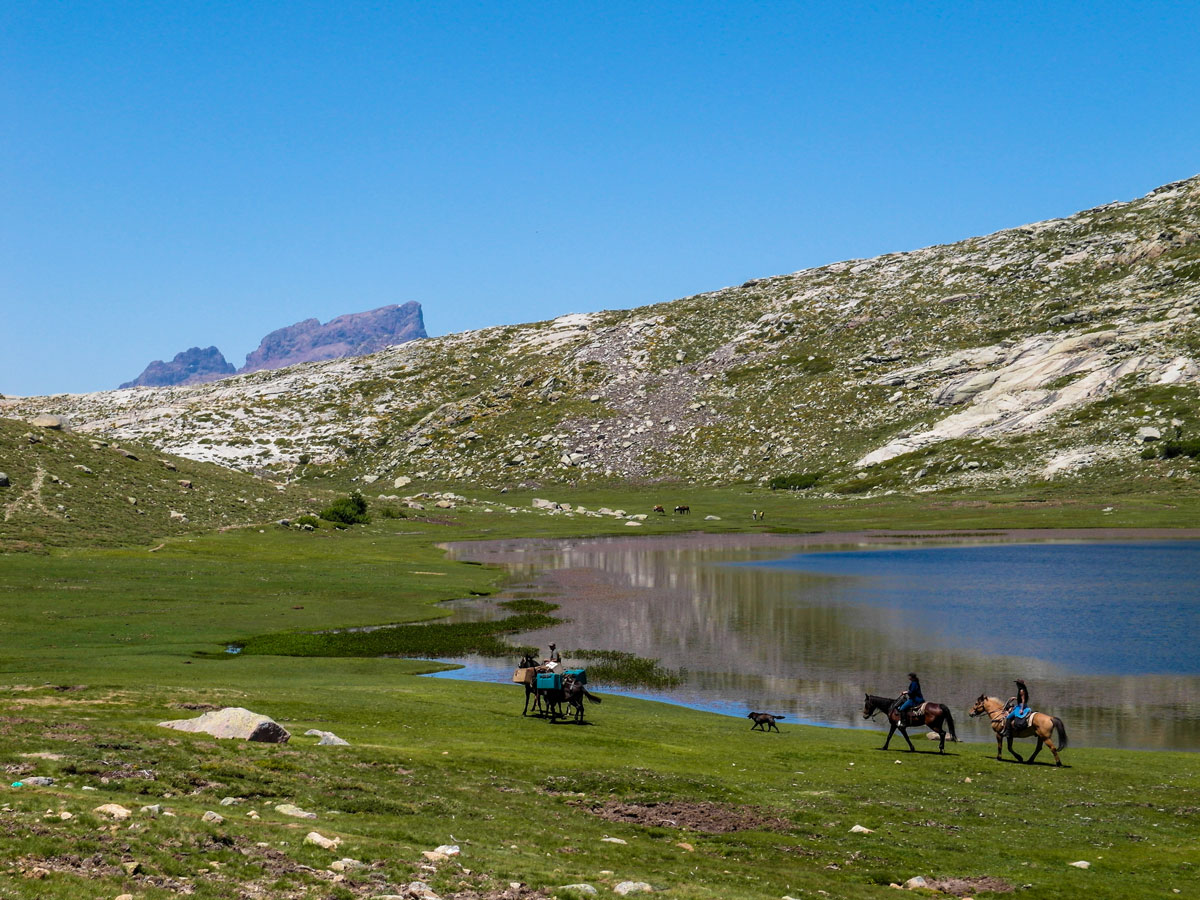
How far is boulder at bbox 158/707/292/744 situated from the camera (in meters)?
27.1

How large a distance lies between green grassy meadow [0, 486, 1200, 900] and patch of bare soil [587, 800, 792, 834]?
0.09m

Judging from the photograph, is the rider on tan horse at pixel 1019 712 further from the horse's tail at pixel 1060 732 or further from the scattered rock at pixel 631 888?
the scattered rock at pixel 631 888

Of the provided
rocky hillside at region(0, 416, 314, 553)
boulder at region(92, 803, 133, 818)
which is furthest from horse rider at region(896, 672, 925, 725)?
rocky hillside at region(0, 416, 314, 553)

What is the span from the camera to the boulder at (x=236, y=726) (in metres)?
27.1

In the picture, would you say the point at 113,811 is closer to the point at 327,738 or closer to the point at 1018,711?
the point at 327,738

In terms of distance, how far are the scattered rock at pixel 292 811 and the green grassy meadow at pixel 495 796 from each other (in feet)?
0.67

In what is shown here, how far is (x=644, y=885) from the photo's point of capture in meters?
16.9

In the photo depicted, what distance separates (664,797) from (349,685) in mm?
22060

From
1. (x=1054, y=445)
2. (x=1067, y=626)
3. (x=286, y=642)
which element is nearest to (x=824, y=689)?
(x=1067, y=626)

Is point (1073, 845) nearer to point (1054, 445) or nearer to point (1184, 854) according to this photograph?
point (1184, 854)

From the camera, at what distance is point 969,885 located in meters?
19.0

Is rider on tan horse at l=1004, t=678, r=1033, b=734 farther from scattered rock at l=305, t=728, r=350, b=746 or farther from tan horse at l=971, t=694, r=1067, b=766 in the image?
scattered rock at l=305, t=728, r=350, b=746

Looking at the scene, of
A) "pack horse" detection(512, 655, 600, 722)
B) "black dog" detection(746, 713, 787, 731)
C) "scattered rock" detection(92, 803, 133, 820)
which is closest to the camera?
"scattered rock" detection(92, 803, 133, 820)

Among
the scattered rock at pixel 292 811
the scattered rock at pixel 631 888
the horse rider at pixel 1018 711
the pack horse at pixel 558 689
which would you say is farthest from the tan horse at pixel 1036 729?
the scattered rock at pixel 292 811
